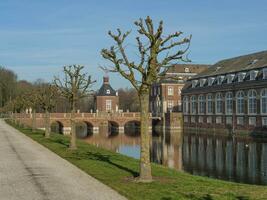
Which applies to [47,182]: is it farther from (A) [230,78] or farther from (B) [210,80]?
(B) [210,80]

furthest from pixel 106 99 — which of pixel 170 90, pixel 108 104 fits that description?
pixel 170 90

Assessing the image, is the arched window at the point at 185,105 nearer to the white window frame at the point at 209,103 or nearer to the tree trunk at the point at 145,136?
the white window frame at the point at 209,103

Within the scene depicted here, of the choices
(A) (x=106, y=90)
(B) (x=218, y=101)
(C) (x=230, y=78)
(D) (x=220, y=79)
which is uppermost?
(A) (x=106, y=90)

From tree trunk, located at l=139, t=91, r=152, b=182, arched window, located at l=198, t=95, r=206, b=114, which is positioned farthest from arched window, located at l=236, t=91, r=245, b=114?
tree trunk, located at l=139, t=91, r=152, b=182

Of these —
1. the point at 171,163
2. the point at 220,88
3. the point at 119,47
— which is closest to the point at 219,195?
the point at 119,47

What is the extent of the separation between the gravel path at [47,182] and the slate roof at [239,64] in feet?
133

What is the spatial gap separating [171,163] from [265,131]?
26.2 metres

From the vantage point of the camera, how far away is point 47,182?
1159 cm

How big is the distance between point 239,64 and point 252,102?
8394 millimetres

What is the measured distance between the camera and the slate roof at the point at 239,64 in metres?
54.6

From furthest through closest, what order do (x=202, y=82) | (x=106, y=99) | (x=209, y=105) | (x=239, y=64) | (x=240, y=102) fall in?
(x=106, y=99)
(x=202, y=82)
(x=209, y=105)
(x=239, y=64)
(x=240, y=102)

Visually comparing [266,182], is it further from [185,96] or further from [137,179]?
[185,96]

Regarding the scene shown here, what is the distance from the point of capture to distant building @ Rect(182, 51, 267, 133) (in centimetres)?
5178

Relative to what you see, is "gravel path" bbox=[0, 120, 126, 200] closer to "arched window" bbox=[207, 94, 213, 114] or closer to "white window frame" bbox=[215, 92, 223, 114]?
"white window frame" bbox=[215, 92, 223, 114]
